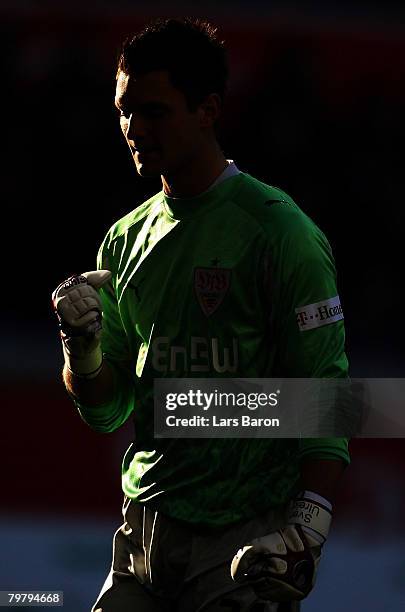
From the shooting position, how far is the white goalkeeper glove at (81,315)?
3561mm

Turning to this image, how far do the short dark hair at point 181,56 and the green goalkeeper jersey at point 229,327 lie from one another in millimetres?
253

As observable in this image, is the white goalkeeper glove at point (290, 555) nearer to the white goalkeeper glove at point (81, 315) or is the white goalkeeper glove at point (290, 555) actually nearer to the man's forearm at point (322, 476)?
the man's forearm at point (322, 476)

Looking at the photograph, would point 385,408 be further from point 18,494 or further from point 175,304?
point 18,494

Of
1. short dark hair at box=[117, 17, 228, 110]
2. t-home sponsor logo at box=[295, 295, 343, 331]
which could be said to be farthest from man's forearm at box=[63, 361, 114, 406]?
short dark hair at box=[117, 17, 228, 110]

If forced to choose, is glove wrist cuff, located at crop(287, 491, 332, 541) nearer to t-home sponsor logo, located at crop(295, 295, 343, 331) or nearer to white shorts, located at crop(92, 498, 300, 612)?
white shorts, located at crop(92, 498, 300, 612)

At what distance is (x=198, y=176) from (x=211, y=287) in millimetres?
305

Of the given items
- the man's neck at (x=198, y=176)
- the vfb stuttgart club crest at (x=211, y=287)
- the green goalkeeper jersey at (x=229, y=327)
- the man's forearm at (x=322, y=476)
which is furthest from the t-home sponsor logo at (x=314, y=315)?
the man's neck at (x=198, y=176)

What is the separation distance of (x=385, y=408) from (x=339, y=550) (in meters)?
4.05

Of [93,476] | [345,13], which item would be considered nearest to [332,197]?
[345,13]

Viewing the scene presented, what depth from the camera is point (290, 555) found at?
3.28 meters

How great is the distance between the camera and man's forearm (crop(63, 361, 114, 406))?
3777mm

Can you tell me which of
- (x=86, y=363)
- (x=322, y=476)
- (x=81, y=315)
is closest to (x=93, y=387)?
(x=86, y=363)

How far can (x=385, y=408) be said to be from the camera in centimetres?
400

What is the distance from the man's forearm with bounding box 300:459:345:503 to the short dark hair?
0.94 metres
